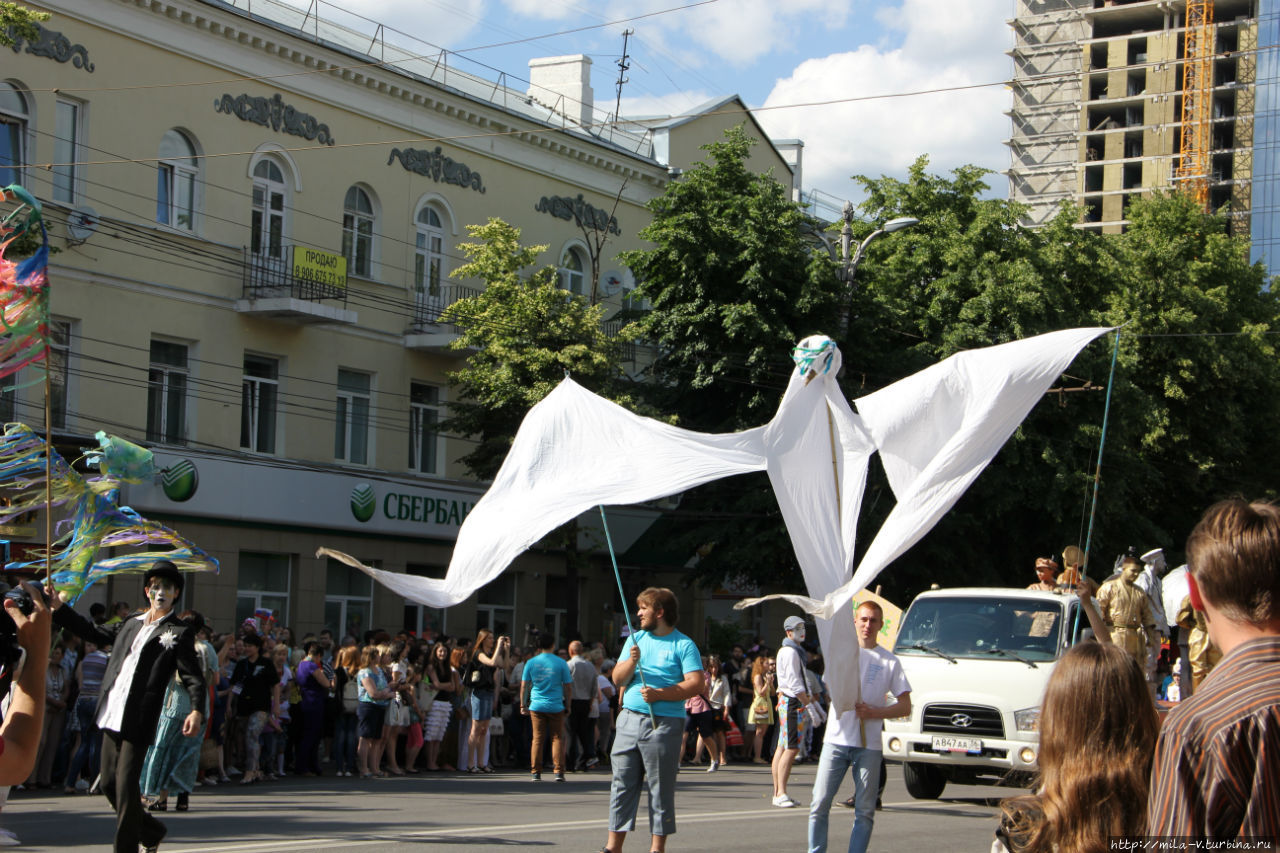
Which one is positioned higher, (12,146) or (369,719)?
(12,146)

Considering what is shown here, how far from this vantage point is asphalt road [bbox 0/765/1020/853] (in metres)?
11.9

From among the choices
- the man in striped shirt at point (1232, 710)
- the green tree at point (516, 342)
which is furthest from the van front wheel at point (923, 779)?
the man in striped shirt at point (1232, 710)

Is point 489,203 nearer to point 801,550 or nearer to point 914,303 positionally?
point 914,303

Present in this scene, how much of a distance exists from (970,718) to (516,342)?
1509cm

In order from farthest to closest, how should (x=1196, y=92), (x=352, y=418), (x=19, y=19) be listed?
(x=1196, y=92), (x=352, y=418), (x=19, y=19)

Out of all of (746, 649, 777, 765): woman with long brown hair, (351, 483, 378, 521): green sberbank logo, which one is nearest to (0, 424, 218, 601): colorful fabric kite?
(746, 649, 777, 765): woman with long brown hair

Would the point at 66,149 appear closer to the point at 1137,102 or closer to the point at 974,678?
the point at 974,678

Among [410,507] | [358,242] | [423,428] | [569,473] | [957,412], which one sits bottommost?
[410,507]

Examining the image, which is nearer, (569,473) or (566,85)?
(569,473)

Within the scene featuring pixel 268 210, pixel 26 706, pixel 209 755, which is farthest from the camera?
pixel 268 210

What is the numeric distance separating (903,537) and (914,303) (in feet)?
82.6

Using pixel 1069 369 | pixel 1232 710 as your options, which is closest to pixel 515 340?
pixel 1069 369

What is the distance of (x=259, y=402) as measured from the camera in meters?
30.3

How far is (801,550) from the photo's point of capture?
351 inches
